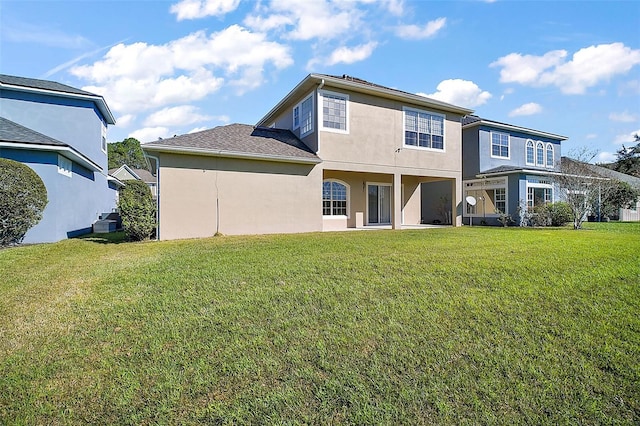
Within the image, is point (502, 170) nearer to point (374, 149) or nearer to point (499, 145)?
point (499, 145)

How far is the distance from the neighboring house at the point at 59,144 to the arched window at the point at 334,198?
406 inches

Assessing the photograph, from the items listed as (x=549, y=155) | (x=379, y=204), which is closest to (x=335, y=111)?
(x=379, y=204)

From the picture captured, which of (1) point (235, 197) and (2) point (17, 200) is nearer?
(2) point (17, 200)

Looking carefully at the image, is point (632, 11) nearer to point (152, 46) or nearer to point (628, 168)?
point (152, 46)

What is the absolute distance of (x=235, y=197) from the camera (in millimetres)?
12344

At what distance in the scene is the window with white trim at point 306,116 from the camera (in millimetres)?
14097

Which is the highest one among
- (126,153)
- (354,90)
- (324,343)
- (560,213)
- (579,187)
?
(126,153)

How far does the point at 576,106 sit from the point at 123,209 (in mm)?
21428

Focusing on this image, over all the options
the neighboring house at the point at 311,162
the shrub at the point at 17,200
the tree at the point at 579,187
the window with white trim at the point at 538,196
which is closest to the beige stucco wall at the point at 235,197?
the neighboring house at the point at 311,162

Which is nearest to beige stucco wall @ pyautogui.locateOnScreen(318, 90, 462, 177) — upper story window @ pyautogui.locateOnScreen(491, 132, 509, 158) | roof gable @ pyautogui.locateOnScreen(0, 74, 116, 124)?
upper story window @ pyautogui.locateOnScreen(491, 132, 509, 158)

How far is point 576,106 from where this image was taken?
17.0m

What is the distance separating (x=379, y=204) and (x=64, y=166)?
47.2 ft

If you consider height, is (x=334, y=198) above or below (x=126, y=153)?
below

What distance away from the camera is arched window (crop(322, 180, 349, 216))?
1606cm
